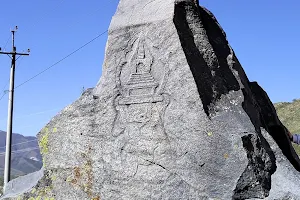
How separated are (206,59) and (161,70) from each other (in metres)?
0.52

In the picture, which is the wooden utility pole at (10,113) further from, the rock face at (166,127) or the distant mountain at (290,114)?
the distant mountain at (290,114)

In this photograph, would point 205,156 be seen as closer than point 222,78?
Yes

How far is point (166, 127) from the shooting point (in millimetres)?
5465

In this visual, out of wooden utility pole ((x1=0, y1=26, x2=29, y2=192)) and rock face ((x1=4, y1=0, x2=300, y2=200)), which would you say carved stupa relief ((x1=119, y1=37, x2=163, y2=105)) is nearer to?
rock face ((x1=4, y1=0, x2=300, y2=200))

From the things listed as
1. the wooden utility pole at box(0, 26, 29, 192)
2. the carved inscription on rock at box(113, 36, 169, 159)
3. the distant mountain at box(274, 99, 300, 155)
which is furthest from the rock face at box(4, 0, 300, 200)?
the distant mountain at box(274, 99, 300, 155)

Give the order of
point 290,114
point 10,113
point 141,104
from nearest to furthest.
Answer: point 141,104
point 10,113
point 290,114

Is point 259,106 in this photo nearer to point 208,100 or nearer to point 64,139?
point 208,100

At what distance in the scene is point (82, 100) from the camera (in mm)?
6102

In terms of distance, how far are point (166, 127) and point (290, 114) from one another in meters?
26.1

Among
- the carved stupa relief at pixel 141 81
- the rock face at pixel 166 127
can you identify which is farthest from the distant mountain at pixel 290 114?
the carved stupa relief at pixel 141 81

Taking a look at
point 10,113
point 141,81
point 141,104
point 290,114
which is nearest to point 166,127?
point 141,104

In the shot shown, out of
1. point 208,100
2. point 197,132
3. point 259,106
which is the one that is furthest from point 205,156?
point 259,106

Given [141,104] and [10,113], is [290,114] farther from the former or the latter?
[141,104]

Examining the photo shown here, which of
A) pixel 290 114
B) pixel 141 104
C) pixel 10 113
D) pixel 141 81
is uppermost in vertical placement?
pixel 290 114
